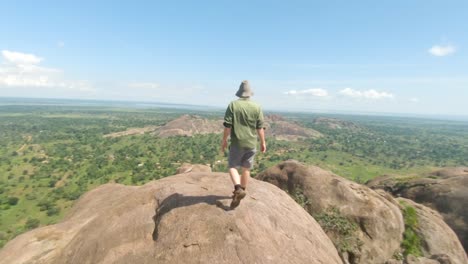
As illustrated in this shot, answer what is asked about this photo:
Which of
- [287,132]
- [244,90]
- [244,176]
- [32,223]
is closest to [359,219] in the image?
[244,176]

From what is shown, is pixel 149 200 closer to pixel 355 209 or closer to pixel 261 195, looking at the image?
pixel 261 195

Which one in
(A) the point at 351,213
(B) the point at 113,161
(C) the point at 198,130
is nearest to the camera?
(A) the point at 351,213

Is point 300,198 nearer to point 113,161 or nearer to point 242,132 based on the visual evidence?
point 242,132

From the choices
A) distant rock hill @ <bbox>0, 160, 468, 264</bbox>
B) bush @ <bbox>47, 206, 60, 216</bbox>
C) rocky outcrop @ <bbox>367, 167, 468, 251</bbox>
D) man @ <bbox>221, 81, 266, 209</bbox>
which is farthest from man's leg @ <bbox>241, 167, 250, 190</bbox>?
bush @ <bbox>47, 206, 60, 216</bbox>

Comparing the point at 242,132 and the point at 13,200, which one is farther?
the point at 13,200

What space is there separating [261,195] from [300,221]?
1878 millimetres

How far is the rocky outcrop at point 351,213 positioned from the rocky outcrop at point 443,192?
7.69m

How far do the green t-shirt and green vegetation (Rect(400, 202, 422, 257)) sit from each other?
614 inches

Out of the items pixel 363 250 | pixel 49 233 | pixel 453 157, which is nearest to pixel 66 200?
pixel 49 233

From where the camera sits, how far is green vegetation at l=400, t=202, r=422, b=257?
18.6 meters

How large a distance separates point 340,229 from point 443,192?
1519 centimetres

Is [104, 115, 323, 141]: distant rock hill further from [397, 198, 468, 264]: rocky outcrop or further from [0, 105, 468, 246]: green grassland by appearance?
[397, 198, 468, 264]: rocky outcrop

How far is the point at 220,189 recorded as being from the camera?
39.2ft

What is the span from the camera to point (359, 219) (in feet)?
58.5
